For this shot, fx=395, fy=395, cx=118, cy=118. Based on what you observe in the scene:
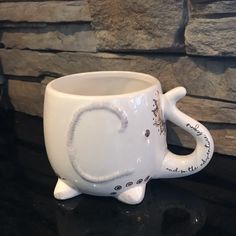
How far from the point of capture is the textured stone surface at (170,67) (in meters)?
0.57

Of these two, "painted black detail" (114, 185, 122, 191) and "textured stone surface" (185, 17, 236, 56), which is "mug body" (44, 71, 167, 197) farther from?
"textured stone surface" (185, 17, 236, 56)

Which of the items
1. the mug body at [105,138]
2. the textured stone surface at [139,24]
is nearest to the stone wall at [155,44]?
the textured stone surface at [139,24]

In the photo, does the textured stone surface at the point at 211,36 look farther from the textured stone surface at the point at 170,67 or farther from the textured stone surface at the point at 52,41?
the textured stone surface at the point at 52,41

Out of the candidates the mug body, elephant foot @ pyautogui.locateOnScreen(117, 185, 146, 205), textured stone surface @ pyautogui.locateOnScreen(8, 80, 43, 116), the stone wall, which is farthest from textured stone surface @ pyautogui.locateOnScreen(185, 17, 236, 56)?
textured stone surface @ pyautogui.locateOnScreen(8, 80, 43, 116)

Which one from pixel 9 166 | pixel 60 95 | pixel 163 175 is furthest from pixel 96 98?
pixel 9 166

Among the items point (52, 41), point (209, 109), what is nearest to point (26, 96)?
point (52, 41)

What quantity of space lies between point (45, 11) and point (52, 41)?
54mm

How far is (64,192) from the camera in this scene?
20.4 inches

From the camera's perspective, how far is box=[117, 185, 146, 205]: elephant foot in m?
0.49

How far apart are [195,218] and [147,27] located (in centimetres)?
28

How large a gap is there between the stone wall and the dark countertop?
0.09 metres

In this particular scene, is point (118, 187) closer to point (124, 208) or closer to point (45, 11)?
point (124, 208)

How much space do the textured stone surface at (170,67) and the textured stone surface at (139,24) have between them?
2 centimetres

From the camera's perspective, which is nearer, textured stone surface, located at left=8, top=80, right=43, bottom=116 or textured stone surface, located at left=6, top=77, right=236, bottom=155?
textured stone surface, located at left=6, top=77, right=236, bottom=155
